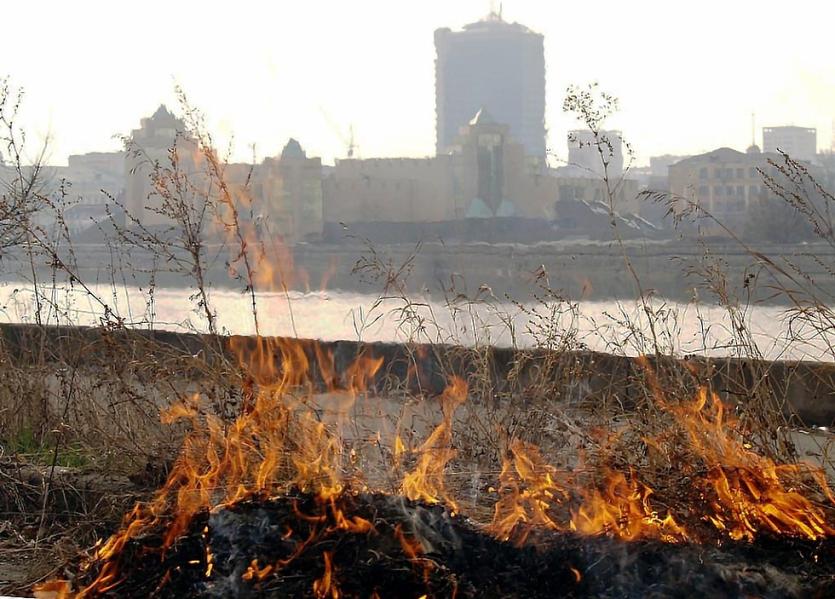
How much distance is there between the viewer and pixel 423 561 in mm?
2801

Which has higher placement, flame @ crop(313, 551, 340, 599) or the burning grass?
the burning grass

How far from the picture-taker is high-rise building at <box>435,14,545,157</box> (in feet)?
310

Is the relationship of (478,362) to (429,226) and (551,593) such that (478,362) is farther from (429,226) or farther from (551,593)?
(429,226)

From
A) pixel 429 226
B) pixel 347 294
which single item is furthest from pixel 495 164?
pixel 347 294

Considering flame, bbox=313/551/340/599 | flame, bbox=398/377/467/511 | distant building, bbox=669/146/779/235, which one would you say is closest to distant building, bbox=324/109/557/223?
distant building, bbox=669/146/779/235

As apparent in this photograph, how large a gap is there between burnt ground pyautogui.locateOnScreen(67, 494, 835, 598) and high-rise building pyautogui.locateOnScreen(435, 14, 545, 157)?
89.8 meters

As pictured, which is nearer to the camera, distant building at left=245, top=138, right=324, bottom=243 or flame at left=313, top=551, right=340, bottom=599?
flame at left=313, top=551, right=340, bottom=599

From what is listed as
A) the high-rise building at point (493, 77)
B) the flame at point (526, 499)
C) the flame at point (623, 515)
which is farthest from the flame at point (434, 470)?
the high-rise building at point (493, 77)

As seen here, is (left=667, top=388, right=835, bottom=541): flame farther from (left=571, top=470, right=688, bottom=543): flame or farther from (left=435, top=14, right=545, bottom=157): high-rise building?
(left=435, top=14, right=545, bottom=157): high-rise building

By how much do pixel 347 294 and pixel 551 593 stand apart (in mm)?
33989

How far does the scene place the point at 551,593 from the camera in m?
2.71

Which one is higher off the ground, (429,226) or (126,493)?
(429,226)

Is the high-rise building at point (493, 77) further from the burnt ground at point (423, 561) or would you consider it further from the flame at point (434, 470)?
the burnt ground at point (423, 561)

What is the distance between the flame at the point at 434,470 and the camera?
3.32m
